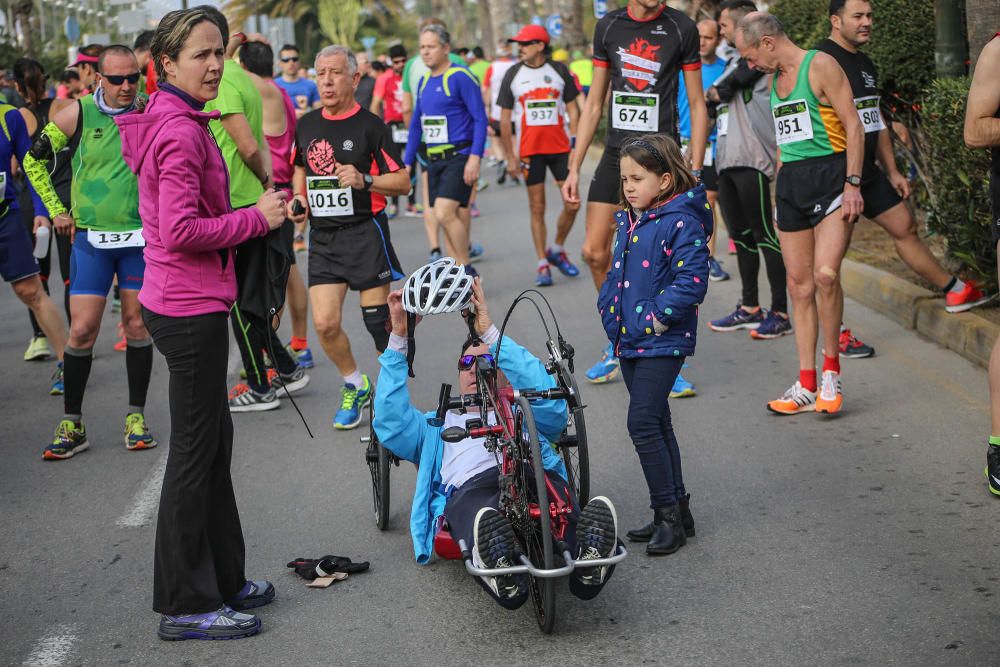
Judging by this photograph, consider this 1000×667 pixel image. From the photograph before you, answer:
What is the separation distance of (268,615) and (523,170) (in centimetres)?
782

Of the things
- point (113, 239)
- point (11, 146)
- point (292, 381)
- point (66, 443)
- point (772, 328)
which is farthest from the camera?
point (772, 328)

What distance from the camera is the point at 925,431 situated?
21.2 feet

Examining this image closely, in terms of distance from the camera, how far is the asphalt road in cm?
427

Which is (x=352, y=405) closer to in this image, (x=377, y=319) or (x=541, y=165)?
(x=377, y=319)

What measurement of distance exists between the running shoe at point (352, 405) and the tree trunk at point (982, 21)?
471 centimetres

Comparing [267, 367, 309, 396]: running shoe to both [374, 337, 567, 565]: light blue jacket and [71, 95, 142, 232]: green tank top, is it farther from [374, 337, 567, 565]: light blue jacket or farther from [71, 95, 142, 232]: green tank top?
[374, 337, 567, 565]: light blue jacket

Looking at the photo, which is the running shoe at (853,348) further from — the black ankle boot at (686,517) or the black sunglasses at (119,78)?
the black sunglasses at (119,78)

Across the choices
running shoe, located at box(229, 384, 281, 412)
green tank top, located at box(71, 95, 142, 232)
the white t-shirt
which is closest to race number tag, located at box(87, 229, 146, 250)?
green tank top, located at box(71, 95, 142, 232)

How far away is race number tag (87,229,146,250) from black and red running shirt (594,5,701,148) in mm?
A: 2869

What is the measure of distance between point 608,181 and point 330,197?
170cm

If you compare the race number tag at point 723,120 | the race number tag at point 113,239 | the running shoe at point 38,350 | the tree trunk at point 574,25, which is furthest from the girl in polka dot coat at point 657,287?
the tree trunk at point 574,25

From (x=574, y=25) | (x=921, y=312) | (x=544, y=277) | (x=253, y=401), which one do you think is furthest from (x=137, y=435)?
(x=574, y=25)

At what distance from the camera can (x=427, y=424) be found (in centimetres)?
504

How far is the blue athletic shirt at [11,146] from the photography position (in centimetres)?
772
